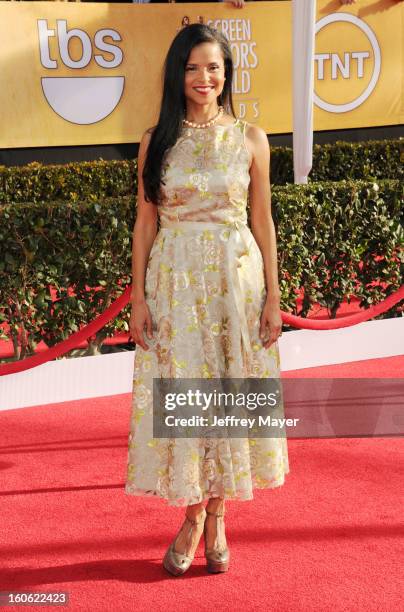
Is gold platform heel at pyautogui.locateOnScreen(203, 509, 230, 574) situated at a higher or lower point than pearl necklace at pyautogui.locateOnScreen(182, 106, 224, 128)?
lower

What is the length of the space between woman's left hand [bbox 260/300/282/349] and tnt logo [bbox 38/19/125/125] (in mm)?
7836

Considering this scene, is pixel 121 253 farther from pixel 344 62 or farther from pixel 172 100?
pixel 344 62

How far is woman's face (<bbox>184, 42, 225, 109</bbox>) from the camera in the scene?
3.07 metres

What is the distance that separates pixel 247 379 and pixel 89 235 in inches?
111

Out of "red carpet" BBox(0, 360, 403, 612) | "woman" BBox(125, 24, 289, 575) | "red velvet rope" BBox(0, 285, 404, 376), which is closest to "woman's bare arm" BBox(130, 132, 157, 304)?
"woman" BBox(125, 24, 289, 575)

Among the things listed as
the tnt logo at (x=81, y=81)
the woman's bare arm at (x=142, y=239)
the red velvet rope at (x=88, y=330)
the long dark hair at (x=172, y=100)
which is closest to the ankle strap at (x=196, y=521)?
the woman's bare arm at (x=142, y=239)

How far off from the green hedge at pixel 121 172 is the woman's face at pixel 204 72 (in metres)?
6.80

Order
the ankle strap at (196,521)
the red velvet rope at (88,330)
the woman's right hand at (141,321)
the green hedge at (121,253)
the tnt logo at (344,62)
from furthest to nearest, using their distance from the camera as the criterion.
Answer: the tnt logo at (344,62) → the green hedge at (121,253) → the red velvet rope at (88,330) → the ankle strap at (196,521) → the woman's right hand at (141,321)

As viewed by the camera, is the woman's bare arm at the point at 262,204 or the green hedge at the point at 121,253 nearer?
the woman's bare arm at the point at 262,204

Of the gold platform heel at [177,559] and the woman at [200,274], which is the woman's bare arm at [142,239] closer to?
the woman at [200,274]

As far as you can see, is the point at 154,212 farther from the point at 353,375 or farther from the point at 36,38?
the point at 36,38

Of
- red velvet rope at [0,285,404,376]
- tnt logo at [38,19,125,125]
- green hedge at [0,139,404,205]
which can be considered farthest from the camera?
tnt logo at [38,19,125,125]

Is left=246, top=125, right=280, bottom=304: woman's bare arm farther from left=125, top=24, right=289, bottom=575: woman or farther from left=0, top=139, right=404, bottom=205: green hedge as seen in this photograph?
left=0, top=139, right=404, bottom=205: green hedge

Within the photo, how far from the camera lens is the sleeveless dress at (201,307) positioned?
312cm
